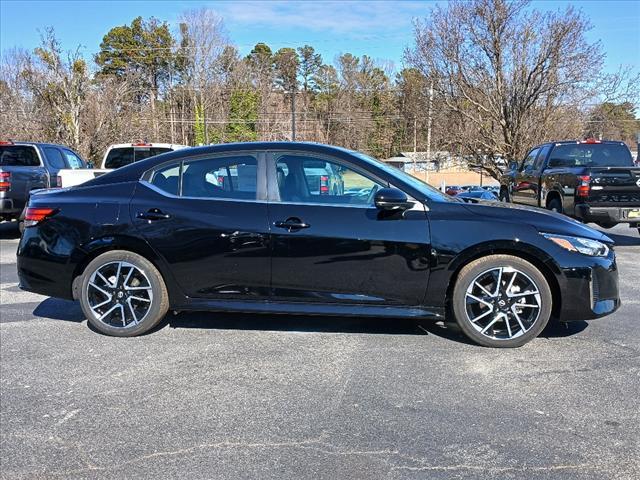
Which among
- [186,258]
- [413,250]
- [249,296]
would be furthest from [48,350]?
[413,250]

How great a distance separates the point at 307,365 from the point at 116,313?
1824 mm

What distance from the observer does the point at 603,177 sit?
29.0 ft

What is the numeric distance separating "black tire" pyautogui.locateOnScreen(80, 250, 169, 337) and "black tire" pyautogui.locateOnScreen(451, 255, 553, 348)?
8.03 ft

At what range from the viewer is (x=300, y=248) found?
442 centimetres

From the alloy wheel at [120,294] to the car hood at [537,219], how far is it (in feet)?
9.20

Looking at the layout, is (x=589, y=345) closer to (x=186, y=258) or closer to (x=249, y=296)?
(x=249, y=296)

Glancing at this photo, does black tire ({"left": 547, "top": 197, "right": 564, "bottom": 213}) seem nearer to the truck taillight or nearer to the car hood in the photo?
the car hood

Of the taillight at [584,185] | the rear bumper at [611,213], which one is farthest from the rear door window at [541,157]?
the rear bumper at [611,213]

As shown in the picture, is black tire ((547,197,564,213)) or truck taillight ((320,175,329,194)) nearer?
truck taillight ((320,175,329,194))

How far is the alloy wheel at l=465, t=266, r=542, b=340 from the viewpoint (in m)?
4.33

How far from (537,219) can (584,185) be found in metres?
5.19

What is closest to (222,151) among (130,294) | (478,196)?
(130,294)

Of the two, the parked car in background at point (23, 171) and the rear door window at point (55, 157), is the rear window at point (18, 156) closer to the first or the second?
the parked car in background at point (23, 171)

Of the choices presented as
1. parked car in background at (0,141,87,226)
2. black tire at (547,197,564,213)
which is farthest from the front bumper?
parked car in background at (0,141,87,226)
